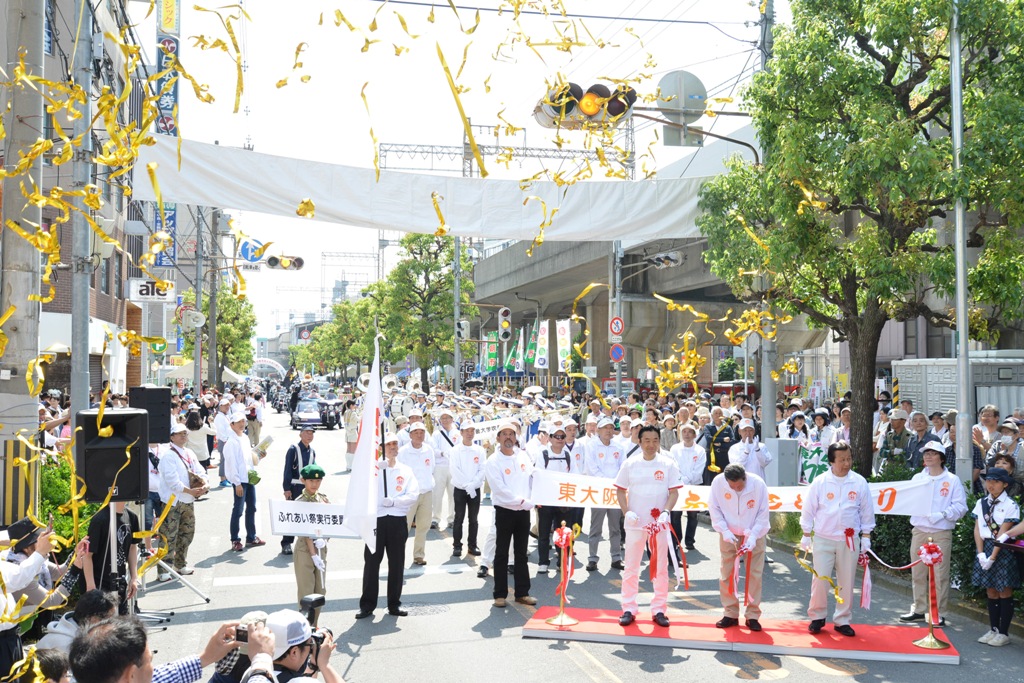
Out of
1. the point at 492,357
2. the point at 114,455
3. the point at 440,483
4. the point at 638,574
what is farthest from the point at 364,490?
the point at 492,357

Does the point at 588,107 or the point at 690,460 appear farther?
the point at 690,460

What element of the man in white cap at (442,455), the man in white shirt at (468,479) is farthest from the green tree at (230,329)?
the man in white shirt at (468,479)

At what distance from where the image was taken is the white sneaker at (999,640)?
8539 millimetres

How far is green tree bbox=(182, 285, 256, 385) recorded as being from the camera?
6031cm

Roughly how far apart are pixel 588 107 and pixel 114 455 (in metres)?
5.03

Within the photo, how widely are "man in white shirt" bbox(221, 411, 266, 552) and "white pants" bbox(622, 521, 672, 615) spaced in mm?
6420

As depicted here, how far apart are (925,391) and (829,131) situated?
9879 mm

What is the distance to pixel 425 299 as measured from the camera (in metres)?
46.3

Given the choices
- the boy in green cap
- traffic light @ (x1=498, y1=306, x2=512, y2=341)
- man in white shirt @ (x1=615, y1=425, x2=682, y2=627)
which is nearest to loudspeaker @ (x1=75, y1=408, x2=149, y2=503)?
the boy in green cap

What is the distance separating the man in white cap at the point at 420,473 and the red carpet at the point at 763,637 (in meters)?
3.16

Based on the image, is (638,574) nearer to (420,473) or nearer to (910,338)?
(420,473)

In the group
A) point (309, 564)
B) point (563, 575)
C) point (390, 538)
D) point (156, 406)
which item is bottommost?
point (563, 575)

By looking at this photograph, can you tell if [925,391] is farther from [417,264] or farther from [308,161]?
[417,264]

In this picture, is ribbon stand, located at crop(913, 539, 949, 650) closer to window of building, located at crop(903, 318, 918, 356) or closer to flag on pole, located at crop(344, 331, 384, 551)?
flag on pole, located at crop(344, 331, 384, 551)
